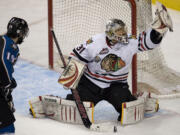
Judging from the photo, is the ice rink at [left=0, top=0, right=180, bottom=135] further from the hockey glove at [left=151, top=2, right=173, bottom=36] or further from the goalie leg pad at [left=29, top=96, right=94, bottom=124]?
the hockey glove at [left=151, top=2, right=173, bottom=36]

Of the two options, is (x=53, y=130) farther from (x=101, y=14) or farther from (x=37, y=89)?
(x=101, y=14)

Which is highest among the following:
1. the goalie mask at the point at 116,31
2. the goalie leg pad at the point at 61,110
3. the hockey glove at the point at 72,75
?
the goalie mask at the point at 116,31

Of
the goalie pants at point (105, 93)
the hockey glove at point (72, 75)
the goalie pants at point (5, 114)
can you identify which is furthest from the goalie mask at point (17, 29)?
the goalie pants at point (105, 93)

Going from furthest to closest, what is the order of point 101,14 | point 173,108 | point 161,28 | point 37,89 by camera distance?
point 101,14 → point 37,89 → point 173,108 → point 161,28

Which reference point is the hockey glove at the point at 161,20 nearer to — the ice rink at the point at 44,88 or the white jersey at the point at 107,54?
the white jersey at the point at 107,54

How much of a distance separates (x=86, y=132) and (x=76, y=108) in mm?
224

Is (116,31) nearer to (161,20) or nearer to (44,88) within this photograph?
(161,20)

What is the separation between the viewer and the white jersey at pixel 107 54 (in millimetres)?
3418

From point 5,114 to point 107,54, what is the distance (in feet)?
2.89

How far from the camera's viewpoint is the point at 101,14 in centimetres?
447

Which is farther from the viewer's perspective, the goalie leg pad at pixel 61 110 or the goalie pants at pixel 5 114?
the goalie leg pad at pixel 61 110

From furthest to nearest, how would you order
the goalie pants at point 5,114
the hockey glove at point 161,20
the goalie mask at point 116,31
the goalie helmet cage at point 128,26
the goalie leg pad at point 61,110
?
the goalie helmet cage at point 128,26 < the goalie leg pad at point 61,110 < the goalie mask at point 116,31 < the hockey glove at point 161,20 < the goalie pants at point 5,114

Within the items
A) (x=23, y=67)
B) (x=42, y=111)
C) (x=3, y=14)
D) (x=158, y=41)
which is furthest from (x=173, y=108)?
(x=3, y=14)

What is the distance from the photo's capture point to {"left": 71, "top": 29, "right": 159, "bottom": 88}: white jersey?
3418 millimetres
